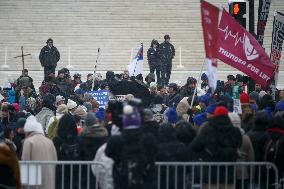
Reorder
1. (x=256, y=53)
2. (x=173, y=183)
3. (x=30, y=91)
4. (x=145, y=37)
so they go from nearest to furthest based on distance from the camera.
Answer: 1. (x=173, y=183)
2. (x=256, y=53)
3. (x=30, y=91)
4. (x=145, y=37)

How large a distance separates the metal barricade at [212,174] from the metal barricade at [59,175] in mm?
763

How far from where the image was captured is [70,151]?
17.2m

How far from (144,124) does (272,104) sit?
3.89 m

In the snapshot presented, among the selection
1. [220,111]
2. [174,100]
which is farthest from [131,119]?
[174,100]

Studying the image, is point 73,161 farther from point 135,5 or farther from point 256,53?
point 135,5

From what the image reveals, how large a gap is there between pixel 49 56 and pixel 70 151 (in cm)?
2017

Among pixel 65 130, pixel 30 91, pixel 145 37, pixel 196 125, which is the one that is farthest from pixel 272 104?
pixel 145 37

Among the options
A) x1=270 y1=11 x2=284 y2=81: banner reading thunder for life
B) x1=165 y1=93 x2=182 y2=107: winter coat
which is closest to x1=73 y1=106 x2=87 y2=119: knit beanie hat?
x1=270 y1=11 x2=284 y2=81: banner reading thunder for life

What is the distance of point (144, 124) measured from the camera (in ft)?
53.3

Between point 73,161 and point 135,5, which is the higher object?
point 135,5

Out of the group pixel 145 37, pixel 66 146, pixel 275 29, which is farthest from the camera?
pixel 145 37

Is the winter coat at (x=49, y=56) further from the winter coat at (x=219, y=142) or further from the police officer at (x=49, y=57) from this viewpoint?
the winter coat at (x=219, y=142)

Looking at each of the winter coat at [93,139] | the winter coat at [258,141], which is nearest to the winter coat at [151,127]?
the winter coat at [93,139]

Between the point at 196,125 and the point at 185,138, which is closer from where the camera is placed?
the point at 185,138
